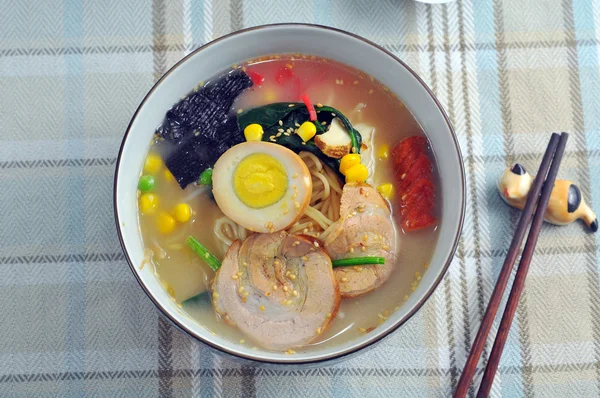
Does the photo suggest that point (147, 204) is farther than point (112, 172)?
No

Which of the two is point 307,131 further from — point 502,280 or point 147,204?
point 502,280

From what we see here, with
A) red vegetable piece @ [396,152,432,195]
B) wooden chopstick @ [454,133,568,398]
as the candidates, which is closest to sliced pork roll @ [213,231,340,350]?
red vegetable piece @ [396,152,432,195]

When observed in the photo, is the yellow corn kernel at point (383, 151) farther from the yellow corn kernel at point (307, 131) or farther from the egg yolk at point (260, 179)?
the egg yolk at point (260, 179)

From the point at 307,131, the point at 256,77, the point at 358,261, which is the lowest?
the point at 358,261

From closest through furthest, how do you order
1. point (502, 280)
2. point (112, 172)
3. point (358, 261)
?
1. point (358, 261)
2. point (502, 280)
3. point (112, 172)

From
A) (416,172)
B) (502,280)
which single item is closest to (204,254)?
(416,172)

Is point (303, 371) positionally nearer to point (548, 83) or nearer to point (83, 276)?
point (83, 276)

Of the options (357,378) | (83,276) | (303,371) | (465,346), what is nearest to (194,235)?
(83,276)
